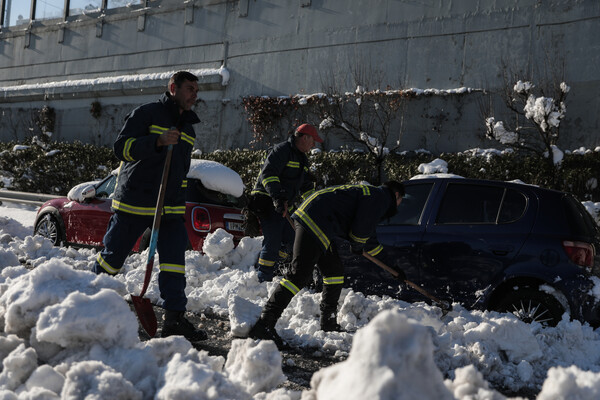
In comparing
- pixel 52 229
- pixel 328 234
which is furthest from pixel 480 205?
pixel 52 229

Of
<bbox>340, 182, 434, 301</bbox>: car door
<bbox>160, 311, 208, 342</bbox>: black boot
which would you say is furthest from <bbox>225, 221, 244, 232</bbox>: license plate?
<bbox>160, 311, 208, 342</bbox>: black boot

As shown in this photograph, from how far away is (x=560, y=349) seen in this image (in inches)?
198

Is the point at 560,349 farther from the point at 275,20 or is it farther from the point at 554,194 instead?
the point at 275,20

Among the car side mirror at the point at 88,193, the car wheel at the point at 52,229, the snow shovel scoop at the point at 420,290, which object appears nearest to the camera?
the snow shovel scoop at the point at 420,290

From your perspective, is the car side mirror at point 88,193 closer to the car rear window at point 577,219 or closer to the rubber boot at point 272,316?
the rubber boot at point 272,316

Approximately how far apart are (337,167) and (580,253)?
8600 mm

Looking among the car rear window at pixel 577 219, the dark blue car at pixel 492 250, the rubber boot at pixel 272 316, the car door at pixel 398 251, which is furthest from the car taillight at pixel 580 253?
the rubber boot at pixel 272 316

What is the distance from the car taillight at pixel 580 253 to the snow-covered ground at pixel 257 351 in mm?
550

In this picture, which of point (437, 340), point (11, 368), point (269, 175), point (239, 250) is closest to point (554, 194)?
point (437, 340)

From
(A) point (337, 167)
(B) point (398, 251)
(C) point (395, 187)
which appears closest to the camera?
(C) point (395, 187)

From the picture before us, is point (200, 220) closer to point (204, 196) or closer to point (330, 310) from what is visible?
point (204, 196)

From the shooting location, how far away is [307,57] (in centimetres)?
1692

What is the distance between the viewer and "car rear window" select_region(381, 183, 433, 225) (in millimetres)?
6359

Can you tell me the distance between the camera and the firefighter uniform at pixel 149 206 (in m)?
4.96
